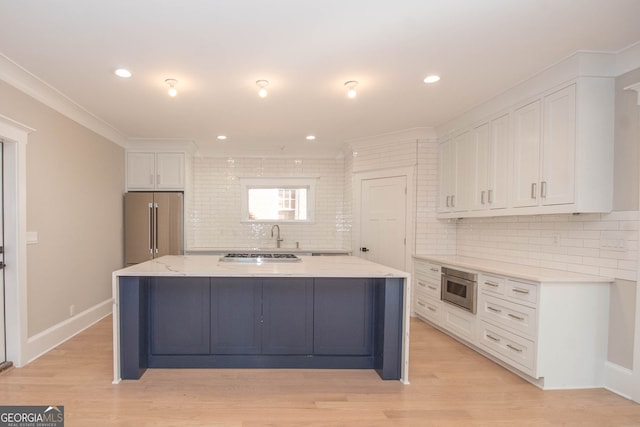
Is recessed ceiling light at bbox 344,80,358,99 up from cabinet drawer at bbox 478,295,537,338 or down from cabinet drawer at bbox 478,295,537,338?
up

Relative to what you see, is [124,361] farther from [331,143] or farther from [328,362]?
[331,143]

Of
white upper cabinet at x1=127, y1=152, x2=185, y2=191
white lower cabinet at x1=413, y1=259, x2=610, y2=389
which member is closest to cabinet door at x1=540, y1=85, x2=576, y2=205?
→ white lower cabinet at x1=413, y1=259, x2=610, y2=389

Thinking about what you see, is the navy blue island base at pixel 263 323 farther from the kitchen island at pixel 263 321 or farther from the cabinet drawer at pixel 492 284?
the cabinet drawer at pixel 492 284

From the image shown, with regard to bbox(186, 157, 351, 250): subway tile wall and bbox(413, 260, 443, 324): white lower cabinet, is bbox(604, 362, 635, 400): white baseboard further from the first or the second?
bbox(186, 157, 351, 250): subway tile wall

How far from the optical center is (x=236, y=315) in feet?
9.72

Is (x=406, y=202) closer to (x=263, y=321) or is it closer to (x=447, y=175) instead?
(x=447, y=175)

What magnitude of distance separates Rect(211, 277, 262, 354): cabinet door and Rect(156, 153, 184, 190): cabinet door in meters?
2.87

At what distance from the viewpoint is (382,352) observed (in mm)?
2889

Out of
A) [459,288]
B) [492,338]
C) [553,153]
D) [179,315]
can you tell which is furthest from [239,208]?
[553,153]

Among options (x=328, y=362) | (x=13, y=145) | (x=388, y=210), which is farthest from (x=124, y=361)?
(x=388, y=210)

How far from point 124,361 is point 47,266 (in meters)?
1.47

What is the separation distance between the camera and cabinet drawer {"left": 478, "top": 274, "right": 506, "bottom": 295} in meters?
2.98

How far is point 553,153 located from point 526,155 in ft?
0.92

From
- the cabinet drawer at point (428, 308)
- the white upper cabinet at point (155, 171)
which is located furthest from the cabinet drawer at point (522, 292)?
the white upper cabinet at point (155, 171)
